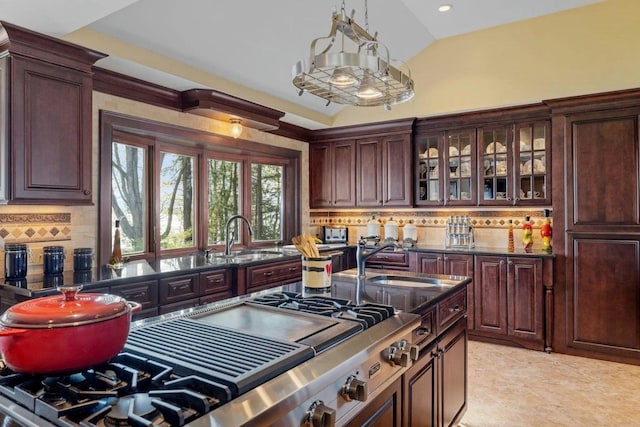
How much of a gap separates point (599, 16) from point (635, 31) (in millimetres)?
321

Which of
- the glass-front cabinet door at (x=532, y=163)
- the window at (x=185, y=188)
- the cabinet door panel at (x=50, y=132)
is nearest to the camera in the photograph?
the cabinet door panel at (x=50, y=132)

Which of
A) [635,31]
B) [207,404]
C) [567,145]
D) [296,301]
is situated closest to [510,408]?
[296,301]

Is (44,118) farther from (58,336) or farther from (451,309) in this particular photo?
(451,309)

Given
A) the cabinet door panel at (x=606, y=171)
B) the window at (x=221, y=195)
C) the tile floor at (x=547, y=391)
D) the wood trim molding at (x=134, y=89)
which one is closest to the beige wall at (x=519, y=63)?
the wood trim molding at (x=134, y=89)

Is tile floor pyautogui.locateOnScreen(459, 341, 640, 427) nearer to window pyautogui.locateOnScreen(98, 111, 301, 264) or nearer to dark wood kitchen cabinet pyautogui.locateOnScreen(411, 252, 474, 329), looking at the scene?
dark wood kitchen cabinet pyautogui.locateOnScreen(411, 252, 474, 329)

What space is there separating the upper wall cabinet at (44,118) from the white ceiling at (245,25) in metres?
0.14

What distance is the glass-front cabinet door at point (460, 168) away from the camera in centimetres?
453

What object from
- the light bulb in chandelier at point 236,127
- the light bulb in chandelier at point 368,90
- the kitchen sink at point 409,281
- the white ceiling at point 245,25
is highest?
the white ceiling at point 245,25

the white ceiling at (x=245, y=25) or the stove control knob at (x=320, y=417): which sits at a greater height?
the white ceiling at (x=245, y=25)

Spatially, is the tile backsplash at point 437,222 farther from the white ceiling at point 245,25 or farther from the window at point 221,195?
the white ceiling at point 245,25

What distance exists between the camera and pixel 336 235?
5.52 metres

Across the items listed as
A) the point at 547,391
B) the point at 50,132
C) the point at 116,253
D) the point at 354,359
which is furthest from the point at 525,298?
the point at 50,132

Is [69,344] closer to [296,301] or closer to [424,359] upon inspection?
[296,301]

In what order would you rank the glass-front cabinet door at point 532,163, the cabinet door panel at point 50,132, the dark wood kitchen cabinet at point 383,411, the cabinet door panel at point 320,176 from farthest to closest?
the cabinet door panel at point 320,176 → the glass-front cabinet door at point 532,163 → the cabinet door panel at point 50,132 → the dark wood kitchen cabinet at point 383,411
